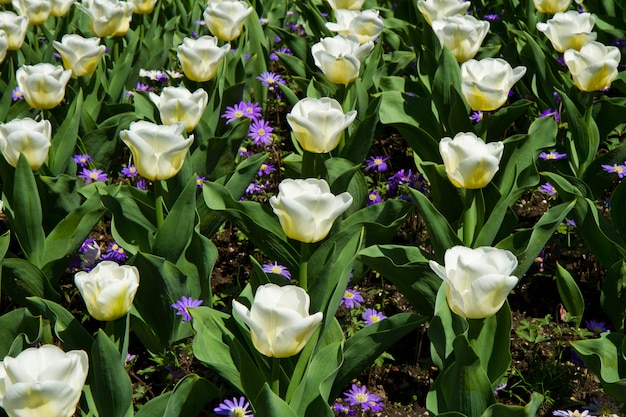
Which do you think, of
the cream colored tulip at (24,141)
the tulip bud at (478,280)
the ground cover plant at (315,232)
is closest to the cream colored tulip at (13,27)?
the ground cover plant at (315,232)

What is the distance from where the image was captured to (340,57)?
305cm

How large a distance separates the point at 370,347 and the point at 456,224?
2.85ft

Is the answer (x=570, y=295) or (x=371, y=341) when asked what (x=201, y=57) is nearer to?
(x=371, y=341)

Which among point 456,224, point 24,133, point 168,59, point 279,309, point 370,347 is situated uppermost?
point 279,309

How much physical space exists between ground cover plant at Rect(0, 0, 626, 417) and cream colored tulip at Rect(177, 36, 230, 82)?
0.04 feet

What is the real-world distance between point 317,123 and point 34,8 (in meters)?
2.03

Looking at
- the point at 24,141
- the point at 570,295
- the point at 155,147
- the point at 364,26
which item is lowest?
the point at 570,295

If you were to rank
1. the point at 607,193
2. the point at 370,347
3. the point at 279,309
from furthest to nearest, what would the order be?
1. the point at 607,193
2. the point at 370,347
3. the point at 279,309

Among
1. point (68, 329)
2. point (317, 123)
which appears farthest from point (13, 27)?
point (68, 329)

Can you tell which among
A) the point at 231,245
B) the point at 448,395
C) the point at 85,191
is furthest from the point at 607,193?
the point at 85,191

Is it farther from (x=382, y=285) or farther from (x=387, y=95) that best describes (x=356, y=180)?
(x=387, y=95)

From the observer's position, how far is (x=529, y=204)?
338 centimetres

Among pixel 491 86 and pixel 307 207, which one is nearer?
pixel 307 207

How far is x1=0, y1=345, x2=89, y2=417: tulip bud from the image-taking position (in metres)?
1.58
